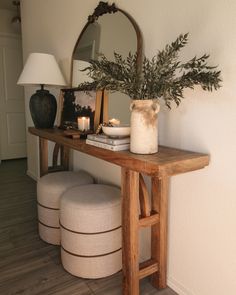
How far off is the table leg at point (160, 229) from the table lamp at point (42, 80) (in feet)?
3.77

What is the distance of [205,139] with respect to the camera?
1253 millimetres

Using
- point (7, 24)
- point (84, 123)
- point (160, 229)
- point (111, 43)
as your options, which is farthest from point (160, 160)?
point (7, 24)

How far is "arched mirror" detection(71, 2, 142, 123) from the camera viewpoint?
156 centimetres

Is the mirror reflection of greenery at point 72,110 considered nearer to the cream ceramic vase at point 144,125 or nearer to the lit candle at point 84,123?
the lit candle at point 84,123

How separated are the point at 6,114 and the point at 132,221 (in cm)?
385

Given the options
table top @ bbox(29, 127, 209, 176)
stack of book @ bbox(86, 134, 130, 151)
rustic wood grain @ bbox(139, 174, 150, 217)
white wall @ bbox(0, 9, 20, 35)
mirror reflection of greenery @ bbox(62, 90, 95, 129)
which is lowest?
rustic wood grain @ bbox(139, 174, 150, 217)

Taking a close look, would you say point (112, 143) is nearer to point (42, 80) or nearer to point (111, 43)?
point (111, 43)

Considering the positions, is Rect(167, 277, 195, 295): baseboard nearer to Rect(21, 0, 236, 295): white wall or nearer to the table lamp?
Rect(21, 0, 236, 295): white wall

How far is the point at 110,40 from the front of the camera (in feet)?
5.76

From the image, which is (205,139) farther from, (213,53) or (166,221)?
(166,221)

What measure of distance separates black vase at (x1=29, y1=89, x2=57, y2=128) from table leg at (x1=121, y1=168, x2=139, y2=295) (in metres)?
1.15

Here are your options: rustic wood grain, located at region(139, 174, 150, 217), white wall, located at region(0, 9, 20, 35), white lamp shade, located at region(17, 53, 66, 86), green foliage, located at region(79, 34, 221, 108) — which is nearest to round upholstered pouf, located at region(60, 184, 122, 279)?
rustic wood grain, located at region(139, 174, 150, 217)

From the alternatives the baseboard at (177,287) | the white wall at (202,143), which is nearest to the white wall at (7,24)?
the white wall at (202,143)

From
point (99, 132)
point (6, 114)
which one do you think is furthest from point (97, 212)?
point (6, 114)
